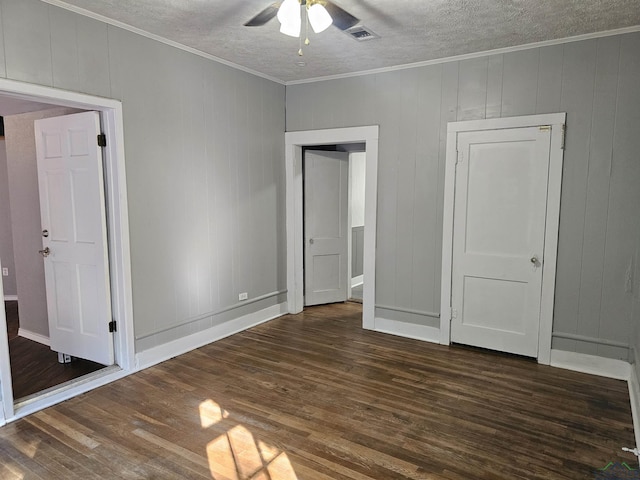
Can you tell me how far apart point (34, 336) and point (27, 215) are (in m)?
1.26

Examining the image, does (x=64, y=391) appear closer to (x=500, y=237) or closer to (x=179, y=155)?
(x=179, y=155)

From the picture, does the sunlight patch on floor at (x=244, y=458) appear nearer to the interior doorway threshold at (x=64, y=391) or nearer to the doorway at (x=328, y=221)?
the interior doorway threshold at (x=64, y=391)

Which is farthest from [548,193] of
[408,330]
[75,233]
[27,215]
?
[27,215]

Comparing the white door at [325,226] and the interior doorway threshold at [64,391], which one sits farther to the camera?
the white door at [325,226]

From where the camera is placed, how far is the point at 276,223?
4988 mm

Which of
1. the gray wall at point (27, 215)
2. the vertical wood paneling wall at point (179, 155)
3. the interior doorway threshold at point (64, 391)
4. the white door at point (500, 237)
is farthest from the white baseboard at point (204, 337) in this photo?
the white door at point (500, 237)

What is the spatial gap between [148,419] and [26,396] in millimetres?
985

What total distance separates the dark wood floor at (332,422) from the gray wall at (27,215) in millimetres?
1655

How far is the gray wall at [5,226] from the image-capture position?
5.82 metres

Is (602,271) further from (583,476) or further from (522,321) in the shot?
(583,476)

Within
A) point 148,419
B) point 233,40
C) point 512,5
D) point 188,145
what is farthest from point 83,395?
point 512,5

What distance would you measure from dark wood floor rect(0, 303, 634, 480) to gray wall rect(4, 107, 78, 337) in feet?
5.43

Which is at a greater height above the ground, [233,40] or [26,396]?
[233,40]

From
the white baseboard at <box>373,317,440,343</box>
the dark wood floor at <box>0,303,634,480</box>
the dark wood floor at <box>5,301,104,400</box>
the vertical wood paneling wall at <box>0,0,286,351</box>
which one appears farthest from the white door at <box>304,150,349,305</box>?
the dark wood floor at <box>5,301,104,400</box>
